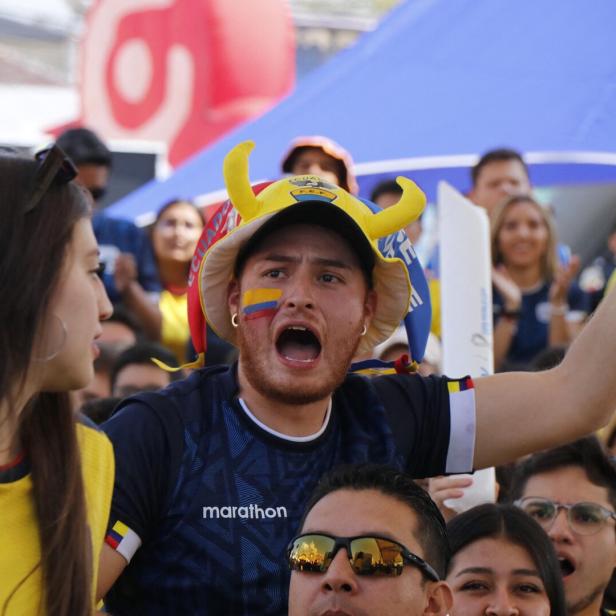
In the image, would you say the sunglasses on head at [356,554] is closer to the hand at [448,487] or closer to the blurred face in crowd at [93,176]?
the hand at [448,487]

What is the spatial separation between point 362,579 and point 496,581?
0.77 m

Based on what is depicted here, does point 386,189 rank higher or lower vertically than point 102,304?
higher

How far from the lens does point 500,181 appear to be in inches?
259

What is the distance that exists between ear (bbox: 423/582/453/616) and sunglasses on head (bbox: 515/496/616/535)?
1.11 metres

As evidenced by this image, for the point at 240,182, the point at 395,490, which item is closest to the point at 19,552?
the point at 395,490

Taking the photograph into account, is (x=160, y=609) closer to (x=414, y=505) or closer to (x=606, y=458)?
(x=414, y=505)

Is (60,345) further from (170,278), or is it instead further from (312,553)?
(170,278)

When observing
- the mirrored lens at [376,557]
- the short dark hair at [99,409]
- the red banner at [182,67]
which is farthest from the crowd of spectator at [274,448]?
the red banner at [182,67]

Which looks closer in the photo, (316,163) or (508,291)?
(316,163)

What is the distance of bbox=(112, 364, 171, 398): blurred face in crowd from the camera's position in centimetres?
519

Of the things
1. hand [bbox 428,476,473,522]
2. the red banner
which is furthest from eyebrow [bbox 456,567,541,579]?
the red banner

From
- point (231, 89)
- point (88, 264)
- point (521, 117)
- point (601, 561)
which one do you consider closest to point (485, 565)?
point (601, 561)

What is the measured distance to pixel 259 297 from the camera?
2.92m

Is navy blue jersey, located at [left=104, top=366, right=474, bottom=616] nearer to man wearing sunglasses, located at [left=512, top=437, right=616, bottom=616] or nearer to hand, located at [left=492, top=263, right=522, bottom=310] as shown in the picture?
man wearing sunglasses, located at [left=512, top=437, right=616, bottom=616]
